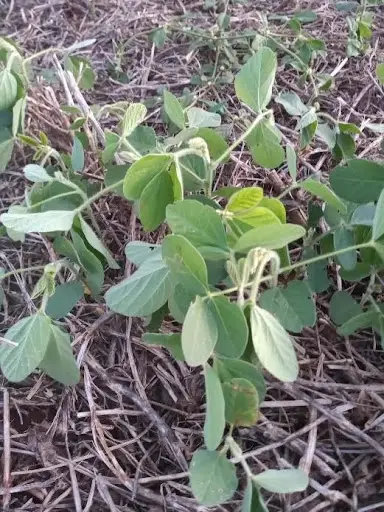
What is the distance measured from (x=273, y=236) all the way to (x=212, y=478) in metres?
0.29

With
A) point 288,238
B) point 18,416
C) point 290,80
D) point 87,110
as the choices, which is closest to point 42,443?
point 18,416

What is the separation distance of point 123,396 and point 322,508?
0.34m

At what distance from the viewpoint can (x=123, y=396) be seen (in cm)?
97

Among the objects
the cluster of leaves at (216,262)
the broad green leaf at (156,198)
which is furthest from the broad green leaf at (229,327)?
the broad green leaf at (156,198)

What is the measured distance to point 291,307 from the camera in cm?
88

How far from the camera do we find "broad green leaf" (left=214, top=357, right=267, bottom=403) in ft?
2.42

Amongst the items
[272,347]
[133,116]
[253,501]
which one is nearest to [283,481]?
[253,501]

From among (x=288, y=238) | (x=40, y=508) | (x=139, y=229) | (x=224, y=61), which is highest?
Result: (x=288, y=238)

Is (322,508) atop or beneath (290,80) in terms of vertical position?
beneath

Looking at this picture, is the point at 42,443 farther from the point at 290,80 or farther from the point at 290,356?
the point at 290,80

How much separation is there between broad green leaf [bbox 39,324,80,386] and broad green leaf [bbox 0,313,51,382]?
1.0 inches

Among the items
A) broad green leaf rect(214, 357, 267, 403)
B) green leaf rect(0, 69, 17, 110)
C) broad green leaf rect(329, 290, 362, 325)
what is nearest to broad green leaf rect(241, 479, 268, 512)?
broad green leaf rect(214, 357, 267, 403)

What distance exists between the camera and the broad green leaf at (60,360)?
0.90 meters

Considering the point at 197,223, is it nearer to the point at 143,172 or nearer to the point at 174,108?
the point at 143,172
